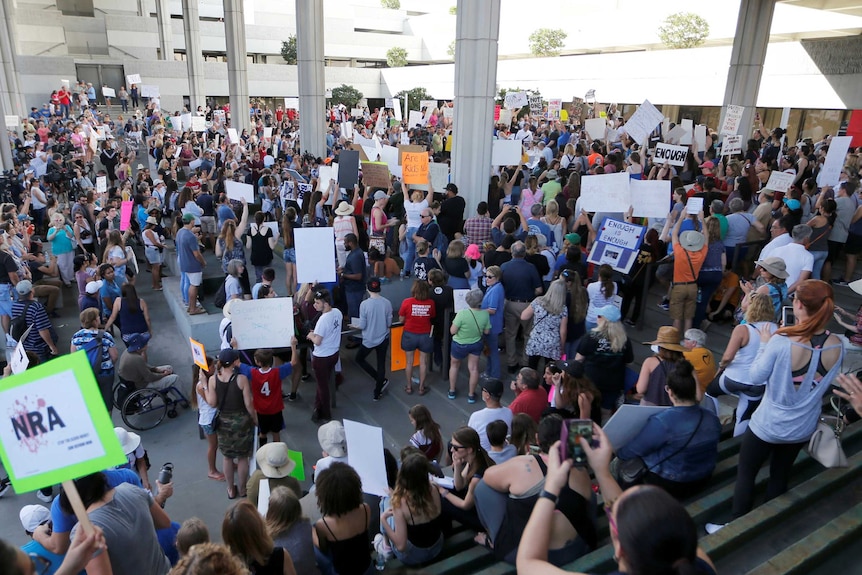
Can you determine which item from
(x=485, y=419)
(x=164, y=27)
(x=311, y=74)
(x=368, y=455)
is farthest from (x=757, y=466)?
(x=164, y=27)

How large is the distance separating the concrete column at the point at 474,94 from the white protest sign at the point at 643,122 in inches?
109

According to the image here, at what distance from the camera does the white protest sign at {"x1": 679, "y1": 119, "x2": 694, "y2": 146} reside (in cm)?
1443

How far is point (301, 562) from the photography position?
3.61m

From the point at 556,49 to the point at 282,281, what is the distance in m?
38.7

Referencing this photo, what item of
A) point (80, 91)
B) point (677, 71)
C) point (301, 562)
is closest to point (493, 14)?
point (301, 562)

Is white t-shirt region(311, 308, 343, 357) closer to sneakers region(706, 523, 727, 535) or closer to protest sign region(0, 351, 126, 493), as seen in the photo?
protest sign region(0, 351, 126, 493)

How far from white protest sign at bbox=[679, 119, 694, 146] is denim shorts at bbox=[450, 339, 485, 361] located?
33.1 ft

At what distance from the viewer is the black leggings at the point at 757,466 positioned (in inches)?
148

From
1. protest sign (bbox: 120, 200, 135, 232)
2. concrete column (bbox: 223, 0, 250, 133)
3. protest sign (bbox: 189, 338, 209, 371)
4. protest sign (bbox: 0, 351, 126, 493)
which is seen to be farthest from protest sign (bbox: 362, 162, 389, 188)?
concrete column (bbox: 223, 0, 250, 133)

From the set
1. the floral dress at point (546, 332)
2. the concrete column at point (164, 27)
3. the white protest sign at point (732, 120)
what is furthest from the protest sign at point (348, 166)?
the concrete column at point (164, 27)

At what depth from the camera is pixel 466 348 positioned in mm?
7297

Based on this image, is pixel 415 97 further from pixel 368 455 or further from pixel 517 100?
pixel 368 455

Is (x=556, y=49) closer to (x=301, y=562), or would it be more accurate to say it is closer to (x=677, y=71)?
(x=677, y=71)

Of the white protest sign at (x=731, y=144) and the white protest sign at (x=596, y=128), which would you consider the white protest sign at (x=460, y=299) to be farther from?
the white protest sign at (x=596, y=128)
